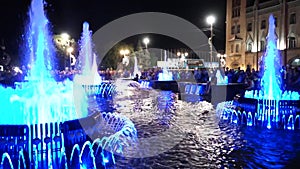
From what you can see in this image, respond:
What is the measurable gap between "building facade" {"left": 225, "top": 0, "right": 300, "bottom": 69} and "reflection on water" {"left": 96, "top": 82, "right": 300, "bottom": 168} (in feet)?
118

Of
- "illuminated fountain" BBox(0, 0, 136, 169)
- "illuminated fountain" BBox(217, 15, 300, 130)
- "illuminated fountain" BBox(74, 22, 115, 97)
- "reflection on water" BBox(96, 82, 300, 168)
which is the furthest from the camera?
"illuminated fountain" BBox(74, 22, 115, 97)

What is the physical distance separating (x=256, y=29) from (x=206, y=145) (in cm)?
4730

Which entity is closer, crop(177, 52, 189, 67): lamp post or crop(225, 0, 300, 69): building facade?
crop(225, 0, 300, 69): building facade

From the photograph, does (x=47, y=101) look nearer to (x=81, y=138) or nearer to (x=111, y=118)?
(x=81, y=138)


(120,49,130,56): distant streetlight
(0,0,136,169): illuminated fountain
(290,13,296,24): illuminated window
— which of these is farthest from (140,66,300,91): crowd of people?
(290,13,296,24): illuminated window

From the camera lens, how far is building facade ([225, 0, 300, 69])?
44.0 m

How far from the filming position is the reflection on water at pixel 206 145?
19.3ft

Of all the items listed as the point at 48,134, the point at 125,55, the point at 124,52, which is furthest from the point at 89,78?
the point at 125,55

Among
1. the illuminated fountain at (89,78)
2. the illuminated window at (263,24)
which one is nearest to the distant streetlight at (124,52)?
the illuminated window at (263,24)

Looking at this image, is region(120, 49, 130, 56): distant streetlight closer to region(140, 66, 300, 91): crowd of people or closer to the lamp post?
the lamp post

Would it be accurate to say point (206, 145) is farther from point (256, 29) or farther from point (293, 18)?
point (256, 29)

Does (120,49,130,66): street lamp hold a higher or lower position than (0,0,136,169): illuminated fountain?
higher

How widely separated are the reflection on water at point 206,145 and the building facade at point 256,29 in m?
35.9

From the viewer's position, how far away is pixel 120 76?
145 ft
